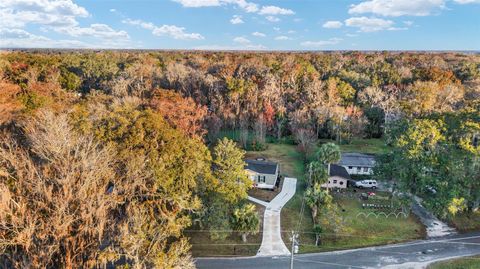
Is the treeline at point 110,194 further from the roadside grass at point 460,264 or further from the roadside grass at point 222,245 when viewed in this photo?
the roadside grass at point 460,264

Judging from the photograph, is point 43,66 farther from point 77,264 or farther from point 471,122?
point 471,122

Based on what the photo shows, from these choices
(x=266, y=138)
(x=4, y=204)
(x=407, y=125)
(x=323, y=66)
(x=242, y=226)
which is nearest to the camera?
(x=4, y=204)

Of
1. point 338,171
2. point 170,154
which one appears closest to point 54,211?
point 170,154

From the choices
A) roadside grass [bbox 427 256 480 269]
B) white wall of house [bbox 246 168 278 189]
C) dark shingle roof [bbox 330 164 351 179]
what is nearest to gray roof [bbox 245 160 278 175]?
white wall of house [bbox 246 168 278 189]

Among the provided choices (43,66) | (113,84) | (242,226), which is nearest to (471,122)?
→ (242,226)

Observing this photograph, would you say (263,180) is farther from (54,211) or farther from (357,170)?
(54,211)

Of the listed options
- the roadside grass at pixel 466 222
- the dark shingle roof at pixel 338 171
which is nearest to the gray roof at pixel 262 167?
the dark shingle roof at pixel 338 171
